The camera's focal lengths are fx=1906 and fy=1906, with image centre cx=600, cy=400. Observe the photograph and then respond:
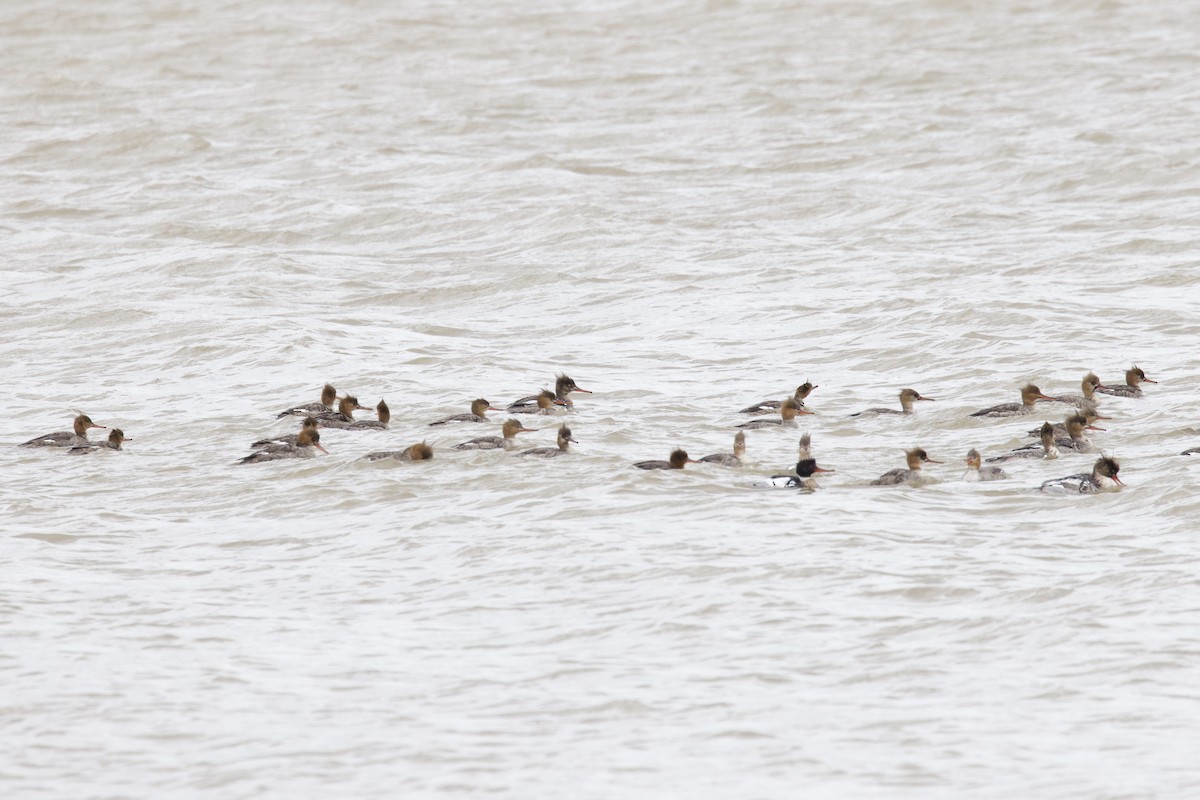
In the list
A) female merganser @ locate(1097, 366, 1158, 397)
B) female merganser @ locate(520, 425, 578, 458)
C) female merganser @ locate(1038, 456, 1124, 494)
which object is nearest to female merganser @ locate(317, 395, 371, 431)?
female merganser @ locate(520, 425, 578, 458)

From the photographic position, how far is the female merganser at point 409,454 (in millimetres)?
13898

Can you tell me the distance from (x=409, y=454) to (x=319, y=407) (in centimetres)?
209

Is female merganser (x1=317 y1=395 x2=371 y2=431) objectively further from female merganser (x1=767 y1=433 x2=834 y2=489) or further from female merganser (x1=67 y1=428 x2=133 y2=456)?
female merganser (x1=767 y1=433 x2=834 y2=489)

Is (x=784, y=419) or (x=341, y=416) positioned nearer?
(x=784, y=419)

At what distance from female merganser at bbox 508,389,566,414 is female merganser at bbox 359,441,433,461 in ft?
5.27

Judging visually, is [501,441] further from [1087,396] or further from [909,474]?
[1087,396]

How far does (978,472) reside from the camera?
1311cm

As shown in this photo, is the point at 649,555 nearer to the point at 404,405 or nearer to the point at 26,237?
the point at 404,405

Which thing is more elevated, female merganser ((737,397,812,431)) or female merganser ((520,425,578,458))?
female merganser ((737,397,812,431))

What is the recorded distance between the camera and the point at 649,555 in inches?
454

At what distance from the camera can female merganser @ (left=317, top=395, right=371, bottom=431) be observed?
15.2m

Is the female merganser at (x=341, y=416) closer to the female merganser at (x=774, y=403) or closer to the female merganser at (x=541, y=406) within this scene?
the female merganser at (x=541, y=406)

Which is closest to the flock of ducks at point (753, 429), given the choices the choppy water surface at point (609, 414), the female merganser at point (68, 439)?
the female merganser at point (68, 439)

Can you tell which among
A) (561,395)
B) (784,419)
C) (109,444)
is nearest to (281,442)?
(109,444)
